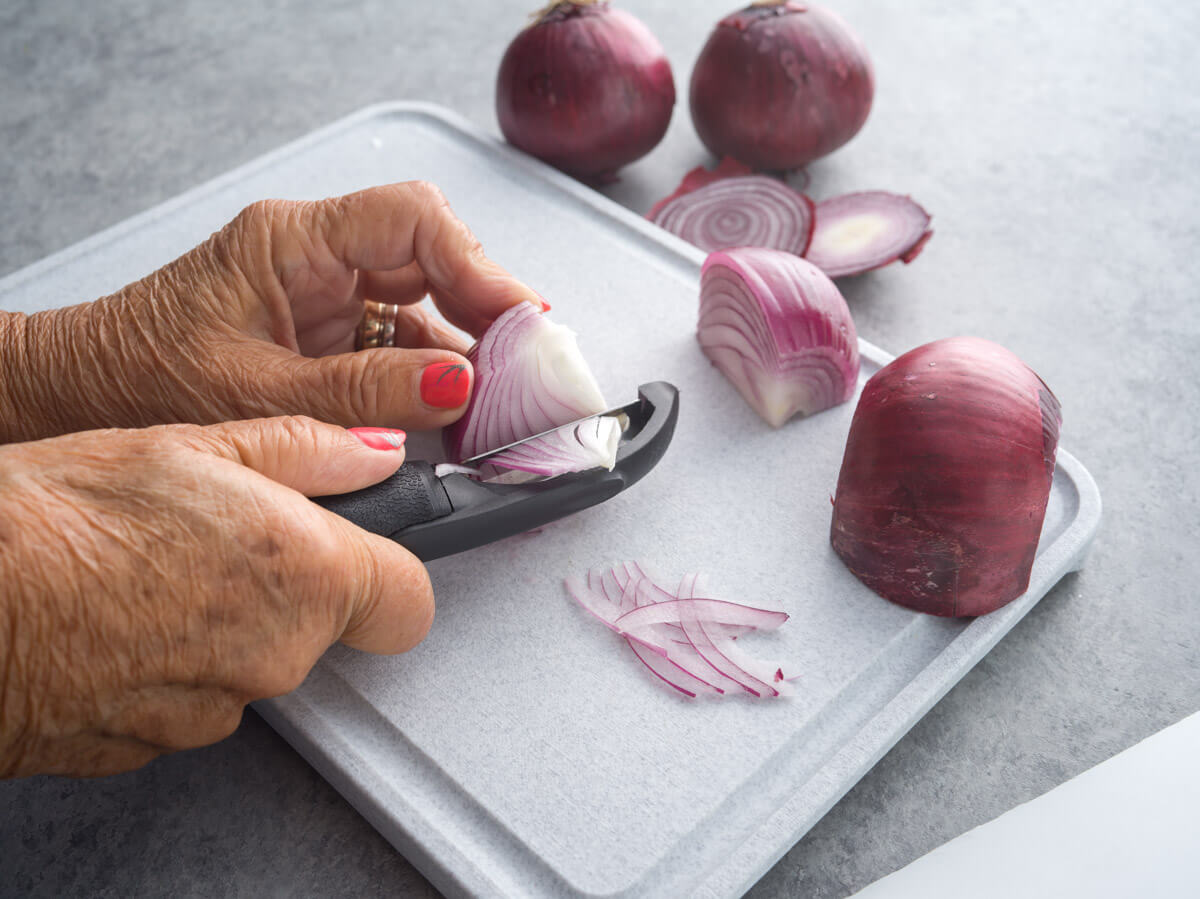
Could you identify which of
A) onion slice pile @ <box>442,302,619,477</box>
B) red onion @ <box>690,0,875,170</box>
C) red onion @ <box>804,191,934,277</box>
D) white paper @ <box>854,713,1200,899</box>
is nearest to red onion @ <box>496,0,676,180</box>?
red onion @ <box>690,0,875,170</box>

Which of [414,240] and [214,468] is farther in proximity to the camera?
[414,240]

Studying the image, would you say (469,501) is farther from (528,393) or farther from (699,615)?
(699,615)

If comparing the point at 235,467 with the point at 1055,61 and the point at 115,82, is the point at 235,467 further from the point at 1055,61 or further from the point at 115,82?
the point at 1055,61

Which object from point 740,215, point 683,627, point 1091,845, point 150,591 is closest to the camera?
point 150,591

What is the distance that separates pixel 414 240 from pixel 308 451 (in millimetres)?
332

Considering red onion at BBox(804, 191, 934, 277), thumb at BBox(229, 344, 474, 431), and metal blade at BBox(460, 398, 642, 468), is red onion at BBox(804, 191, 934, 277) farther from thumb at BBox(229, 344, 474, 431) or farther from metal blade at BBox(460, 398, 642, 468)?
thumb at BBox(229, 344, 474, 431)

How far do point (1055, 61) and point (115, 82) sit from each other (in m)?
1.99

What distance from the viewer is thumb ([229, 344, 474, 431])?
1085mm

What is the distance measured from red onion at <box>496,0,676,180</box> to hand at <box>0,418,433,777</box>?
2.99ft

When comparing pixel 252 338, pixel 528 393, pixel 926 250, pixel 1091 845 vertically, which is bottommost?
pixel 1091 845

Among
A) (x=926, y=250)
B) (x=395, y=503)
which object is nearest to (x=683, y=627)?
(x=395, y=503)

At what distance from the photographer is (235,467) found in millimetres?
879

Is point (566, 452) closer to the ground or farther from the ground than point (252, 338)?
closer to the ground

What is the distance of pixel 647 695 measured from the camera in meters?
1.04
